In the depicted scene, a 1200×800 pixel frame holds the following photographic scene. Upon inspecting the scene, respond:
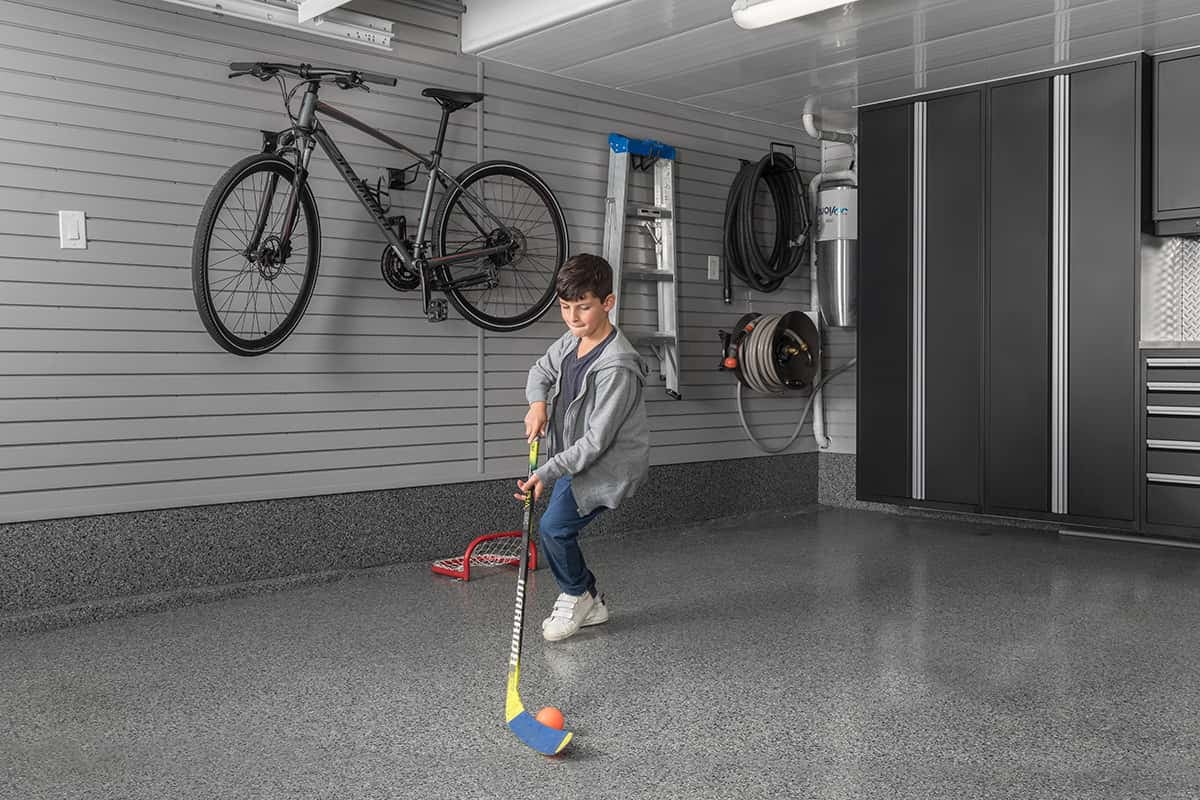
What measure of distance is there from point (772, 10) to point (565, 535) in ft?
8.36

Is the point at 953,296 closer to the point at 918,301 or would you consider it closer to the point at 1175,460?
the point at 918,301

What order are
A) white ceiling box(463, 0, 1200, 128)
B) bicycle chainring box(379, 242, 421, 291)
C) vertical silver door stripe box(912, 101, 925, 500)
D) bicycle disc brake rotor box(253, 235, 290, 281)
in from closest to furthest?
bicycle disc brake rotor box(253, 235, 290, 281), white ceiling box(463, 0, 1200, 128), bicycle chainring box(379, 242, 421, 291), vertical silver door stripe box(912, 101, 925, 500)

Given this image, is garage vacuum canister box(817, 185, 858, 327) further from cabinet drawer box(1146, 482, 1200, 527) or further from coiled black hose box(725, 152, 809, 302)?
cabinet drawer box(1146, 482, 1200, 527)

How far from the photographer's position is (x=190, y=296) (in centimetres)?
→ 435

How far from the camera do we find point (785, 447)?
23.0 feet

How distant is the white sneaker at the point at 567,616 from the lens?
369 centimetres

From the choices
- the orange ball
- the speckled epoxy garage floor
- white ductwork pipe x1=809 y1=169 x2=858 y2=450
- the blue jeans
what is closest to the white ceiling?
white ductwork pipe x1=809 y1=169 x2=858 y2=450

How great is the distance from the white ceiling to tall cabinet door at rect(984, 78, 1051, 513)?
32 cm

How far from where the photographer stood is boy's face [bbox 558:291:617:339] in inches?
137

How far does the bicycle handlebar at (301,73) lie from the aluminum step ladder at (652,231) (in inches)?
67.5

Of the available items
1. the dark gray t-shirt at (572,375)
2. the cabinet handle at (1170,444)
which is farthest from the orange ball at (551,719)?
the cabinet handle at (1170,444)

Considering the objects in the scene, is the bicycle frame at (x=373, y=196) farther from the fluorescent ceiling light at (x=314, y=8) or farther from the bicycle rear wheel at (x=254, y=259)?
the fluorescent ceiling light at (x=314, y=8)

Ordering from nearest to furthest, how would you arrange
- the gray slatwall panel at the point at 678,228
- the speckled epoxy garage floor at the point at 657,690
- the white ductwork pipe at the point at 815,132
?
the speckled epoxy garage floor at the point at 657,690, the gray slatwall panel at the point at 678,228, the white ductwork pipe at the point at 815,132

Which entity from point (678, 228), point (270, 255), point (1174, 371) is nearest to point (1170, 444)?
point (1174, 371)
